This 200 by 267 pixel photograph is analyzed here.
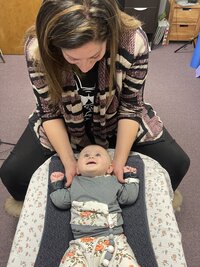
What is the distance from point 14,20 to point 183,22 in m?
1.62

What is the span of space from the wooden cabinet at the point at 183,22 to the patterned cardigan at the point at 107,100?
184cm

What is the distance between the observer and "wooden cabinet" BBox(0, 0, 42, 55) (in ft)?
8.48

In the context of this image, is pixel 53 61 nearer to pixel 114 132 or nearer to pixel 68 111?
pixel 68 111

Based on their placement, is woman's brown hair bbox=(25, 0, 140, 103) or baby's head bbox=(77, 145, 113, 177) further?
baby's head bbox=(77, 145, 113, 177)

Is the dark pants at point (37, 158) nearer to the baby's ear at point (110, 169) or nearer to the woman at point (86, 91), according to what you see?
the woman at point (86, 91)

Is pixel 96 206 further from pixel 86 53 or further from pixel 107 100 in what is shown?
pixel 86 53

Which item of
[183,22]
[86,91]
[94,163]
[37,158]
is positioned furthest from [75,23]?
[183,22]

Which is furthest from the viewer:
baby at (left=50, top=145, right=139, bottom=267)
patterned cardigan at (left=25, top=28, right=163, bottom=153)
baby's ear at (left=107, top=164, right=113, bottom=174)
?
baby's ear at (left=107, top=164, right=113, bottom=174)

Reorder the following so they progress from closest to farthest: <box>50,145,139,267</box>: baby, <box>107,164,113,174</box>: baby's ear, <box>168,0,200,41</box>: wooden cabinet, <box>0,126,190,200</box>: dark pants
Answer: <box>50,145,139,267</box>: baby
<box>107,164,113,174</box>: baby's ear
<box>0,126,190,200</box>: dark pants
<box>168,0,200,41</box>: wooden cabinet

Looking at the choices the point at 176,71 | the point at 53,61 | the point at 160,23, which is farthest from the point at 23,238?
the point at 160,23

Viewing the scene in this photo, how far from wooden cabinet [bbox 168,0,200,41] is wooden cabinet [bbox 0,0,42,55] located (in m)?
1.28

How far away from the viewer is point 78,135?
4.23ft

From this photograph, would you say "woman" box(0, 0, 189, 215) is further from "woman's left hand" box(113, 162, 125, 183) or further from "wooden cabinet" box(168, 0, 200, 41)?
"wooden cabinet" box(168, 0, 200, 41)

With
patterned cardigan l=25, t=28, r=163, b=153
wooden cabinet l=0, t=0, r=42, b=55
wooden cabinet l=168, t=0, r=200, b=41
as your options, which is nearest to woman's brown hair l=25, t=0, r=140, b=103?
patterned cardigan l=25, t=28, r=163, b=153
